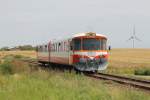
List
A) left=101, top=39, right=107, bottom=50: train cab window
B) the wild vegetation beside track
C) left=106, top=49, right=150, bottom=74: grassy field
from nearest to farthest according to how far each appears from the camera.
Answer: left=101, top=39, right=107, bottom=50: train cab window < the wild vegetation beside track < left=106, top=49, right=150, bottom=74: grassy field

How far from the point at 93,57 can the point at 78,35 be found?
1895mm

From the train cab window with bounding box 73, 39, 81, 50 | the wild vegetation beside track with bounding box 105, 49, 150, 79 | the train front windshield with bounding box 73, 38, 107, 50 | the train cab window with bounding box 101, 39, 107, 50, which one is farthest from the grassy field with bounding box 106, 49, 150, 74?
the train cab window with bounding box 73, 39, 81, 50

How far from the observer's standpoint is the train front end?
33750mm

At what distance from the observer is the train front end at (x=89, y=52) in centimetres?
3375

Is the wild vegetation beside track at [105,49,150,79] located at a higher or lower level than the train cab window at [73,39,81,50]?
lower

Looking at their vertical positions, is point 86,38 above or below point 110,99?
above

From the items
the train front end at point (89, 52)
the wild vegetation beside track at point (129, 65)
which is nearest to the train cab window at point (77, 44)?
the train front end at point (89, 52)

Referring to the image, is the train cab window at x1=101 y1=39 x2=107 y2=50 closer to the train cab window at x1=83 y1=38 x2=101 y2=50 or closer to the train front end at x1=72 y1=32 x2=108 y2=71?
the train front end at x1=72 y1=32 x2=108 y2=71

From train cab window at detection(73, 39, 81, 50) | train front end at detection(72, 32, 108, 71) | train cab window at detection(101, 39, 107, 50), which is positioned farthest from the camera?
train cab window at detection(101, 39, 107, 50)

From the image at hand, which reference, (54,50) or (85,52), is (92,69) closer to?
(85,52)

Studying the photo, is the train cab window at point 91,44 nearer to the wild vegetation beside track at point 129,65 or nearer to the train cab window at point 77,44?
the train cab window at point 77,44

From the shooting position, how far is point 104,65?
112 feet

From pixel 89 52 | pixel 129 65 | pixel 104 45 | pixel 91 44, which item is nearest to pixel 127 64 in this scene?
pixel 129 65

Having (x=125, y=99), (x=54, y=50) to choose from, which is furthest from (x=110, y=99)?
(x=54, y=50)
